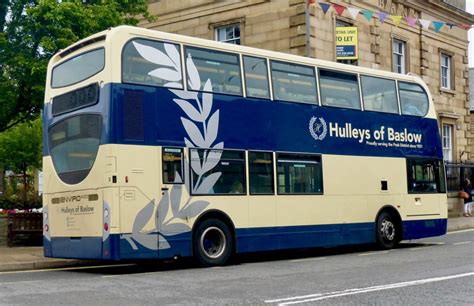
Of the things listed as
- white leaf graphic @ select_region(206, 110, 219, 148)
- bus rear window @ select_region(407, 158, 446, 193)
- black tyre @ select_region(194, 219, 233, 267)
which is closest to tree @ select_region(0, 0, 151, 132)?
white leaf graphic @ select_region(206, 110, 219, 148)

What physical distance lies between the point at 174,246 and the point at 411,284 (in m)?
4.87

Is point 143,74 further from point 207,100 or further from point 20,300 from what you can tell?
point 20,300

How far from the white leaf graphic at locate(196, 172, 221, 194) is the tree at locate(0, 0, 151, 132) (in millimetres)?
6868

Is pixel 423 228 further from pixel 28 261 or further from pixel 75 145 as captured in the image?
pixel 28 261

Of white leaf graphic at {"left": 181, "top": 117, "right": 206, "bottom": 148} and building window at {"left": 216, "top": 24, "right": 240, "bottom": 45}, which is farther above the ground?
building window at {"left": 216, "top": 24, "right": 240, "bottom": 45}

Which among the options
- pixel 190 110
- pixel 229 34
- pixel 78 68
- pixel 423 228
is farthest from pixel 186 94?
pixel 229 34

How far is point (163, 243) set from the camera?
13.1 metres

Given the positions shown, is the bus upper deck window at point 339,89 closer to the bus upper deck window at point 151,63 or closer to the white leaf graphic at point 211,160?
the white leaf graphic at point 211,160

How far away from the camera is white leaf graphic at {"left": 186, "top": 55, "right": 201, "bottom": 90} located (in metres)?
13.9

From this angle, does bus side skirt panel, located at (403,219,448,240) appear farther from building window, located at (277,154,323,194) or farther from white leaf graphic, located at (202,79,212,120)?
white leaf graphic, located at (202,79,212,120)

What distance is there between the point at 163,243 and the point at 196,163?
178 centimetres

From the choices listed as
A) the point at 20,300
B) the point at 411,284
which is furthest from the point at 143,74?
the point at 411,284

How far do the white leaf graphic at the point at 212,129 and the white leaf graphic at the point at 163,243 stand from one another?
7.05 ft

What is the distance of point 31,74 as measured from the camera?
60.6 ft
